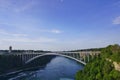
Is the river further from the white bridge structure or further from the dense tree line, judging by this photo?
the dense tree line

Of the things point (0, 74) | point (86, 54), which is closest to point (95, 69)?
point (86, 54)

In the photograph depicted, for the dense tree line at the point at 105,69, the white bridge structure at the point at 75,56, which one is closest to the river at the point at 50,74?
the white bridge structure at the point at 75,56

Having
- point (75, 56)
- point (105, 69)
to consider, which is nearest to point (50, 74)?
point (75, 56)

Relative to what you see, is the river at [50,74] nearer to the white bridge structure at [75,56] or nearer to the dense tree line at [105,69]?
the white bridge structure at [75,56]

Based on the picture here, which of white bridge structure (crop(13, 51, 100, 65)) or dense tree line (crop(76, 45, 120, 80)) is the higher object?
white bridge structure (crop(13, 51, 100, 65))

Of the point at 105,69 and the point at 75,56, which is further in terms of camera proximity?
the point at 75,56

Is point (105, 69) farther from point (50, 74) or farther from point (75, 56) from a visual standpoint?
point (50, 74)

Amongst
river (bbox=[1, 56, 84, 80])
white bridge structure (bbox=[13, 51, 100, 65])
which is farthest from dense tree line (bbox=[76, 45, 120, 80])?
river (bbox=[1, 56, 84, 80])

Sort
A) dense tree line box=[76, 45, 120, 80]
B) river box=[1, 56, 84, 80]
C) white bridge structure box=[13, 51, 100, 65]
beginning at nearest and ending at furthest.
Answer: dense tree line box=[76, 45, 120, 80], white bridge structure box=[13, 51, 100, 65], river box=[1, 56, 84, 80]
